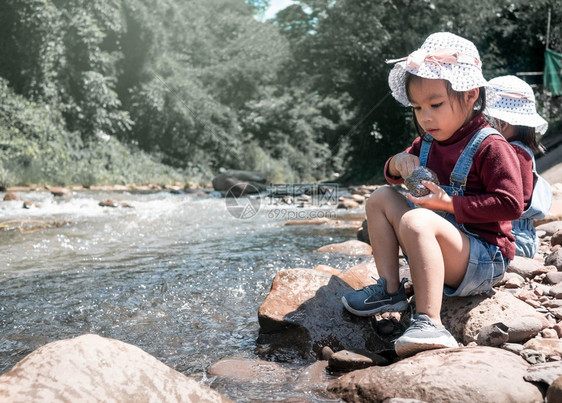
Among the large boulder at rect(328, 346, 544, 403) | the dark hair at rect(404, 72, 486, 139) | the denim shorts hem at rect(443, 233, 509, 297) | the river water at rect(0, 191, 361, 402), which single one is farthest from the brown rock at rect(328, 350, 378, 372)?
the dark hair at rect(404, 72, 486, 139)

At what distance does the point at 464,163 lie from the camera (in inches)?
99.9

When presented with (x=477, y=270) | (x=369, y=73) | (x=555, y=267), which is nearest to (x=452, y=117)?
(x=477, y=270)

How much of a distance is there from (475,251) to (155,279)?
9.44 ft

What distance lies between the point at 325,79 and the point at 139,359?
65.3 ft

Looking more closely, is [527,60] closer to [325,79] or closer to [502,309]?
[325,79]

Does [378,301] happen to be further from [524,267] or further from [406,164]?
[524,267]

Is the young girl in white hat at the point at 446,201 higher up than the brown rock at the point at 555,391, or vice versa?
the young girl in white hat at the point at 446,201

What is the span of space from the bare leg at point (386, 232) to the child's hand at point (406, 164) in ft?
0.39

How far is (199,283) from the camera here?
441 cm

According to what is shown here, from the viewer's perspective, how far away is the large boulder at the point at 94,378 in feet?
5.99

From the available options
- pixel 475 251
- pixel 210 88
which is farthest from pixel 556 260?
pixel 210 88

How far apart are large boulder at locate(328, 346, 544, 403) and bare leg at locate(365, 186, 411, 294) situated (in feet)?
1.75

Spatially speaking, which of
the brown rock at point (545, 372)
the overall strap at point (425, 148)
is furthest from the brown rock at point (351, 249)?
the brown rock at point (545, 372)

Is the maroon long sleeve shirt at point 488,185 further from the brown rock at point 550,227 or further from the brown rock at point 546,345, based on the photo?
the brown rock at point 550,227
